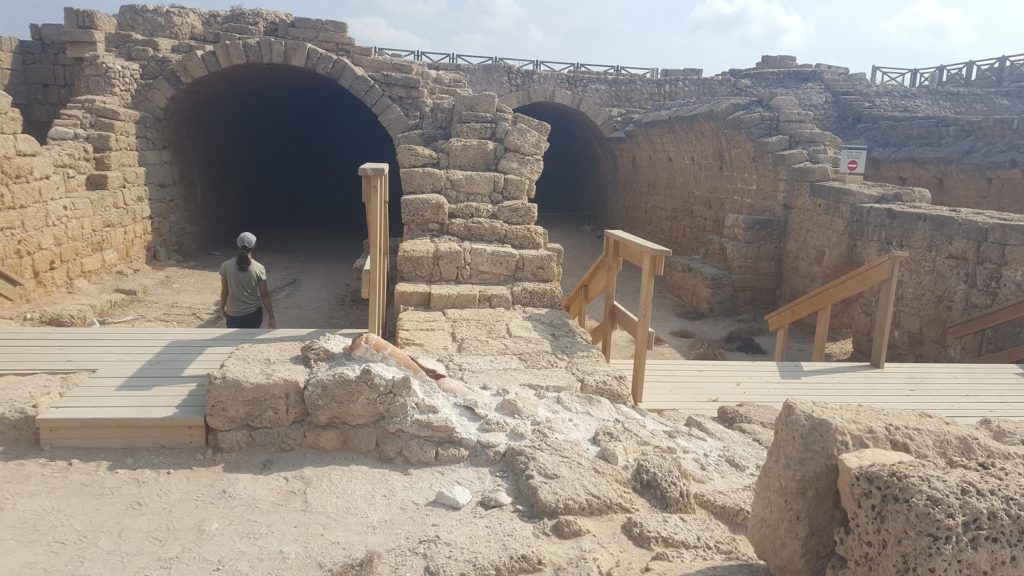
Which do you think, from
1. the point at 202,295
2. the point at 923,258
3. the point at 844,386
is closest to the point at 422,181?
the point at 844,386

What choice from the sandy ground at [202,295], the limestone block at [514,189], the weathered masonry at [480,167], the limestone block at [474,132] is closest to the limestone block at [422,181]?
the weathered masonry at [480,167]

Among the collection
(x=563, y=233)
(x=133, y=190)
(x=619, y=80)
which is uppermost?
(x=619, y=80)

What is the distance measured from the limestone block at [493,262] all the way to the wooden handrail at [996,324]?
5010mm

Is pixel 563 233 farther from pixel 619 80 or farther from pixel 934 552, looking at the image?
pixel 934 552

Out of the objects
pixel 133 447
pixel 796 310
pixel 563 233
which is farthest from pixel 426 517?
pixel 563 233

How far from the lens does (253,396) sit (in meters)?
3.61

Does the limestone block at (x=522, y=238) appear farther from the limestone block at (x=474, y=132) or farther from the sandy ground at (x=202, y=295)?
the sandy ground at (x=202, y=295)

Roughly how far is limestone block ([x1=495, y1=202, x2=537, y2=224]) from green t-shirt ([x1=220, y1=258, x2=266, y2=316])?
7.60 feet

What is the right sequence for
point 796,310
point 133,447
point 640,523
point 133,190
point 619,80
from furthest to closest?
1. point 619,80
2. point 133,190
3. point 796,310
4. point 133,447
5. point 640,523

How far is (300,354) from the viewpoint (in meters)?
4.06

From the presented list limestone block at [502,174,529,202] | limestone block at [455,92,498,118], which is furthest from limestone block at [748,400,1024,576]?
limestone block at [455,92,498,118]

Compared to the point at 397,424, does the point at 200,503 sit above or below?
below

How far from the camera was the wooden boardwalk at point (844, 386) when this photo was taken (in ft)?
17.3

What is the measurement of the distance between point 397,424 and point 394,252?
4944 mm
